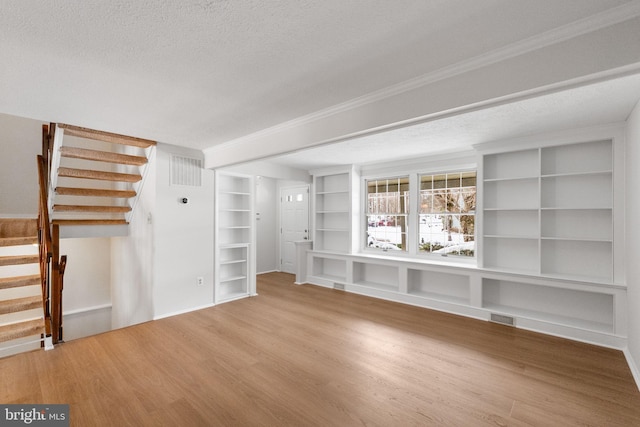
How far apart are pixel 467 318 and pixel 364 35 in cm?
397

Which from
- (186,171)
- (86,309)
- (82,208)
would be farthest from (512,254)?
(86,309)

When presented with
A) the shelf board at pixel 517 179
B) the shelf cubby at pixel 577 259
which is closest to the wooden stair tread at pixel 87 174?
the shelf board at pixel 517 179

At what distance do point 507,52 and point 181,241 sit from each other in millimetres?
4479

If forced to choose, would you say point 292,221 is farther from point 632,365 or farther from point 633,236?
point 632,365

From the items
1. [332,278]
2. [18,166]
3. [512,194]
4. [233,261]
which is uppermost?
[18,166]

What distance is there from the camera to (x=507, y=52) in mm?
1849

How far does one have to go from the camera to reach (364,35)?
5.68 feet

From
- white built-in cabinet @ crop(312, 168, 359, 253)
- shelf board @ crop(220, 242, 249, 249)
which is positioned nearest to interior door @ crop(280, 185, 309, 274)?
white built-in cabinet @ crop(312, 168, 359, 253)

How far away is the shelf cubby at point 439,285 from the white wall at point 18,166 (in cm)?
662

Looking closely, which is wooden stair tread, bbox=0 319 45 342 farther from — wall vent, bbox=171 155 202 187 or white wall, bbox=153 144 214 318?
wall vent, bbox=171 155 202 187

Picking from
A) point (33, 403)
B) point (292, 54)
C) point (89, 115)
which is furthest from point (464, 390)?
point (89, 115)

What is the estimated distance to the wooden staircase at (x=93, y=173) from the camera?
11.7 feet

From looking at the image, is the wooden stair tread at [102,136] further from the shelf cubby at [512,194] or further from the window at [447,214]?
the shelf cubby at [512,194]

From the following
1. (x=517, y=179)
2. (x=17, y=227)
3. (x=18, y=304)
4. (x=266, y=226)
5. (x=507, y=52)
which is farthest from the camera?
(x=266, y=226)
